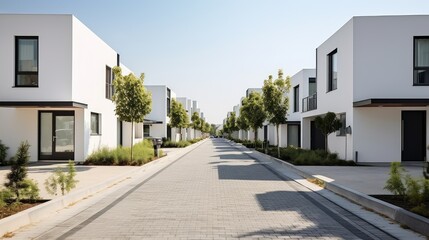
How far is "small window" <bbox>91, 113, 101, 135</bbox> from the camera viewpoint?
68.9ft

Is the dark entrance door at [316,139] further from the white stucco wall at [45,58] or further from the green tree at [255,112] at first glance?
the white stucco wall at [45,58]

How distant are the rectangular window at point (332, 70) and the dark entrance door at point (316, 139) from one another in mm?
5035

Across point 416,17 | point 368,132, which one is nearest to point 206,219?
point 368,132

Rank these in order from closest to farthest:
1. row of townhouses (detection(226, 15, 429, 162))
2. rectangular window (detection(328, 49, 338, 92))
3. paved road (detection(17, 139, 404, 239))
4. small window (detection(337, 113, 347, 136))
A: paved road (detection(17, 139, 404, 239)) < row of townhouses (detection(226, 15, 429, 162)) < small window (detection(337, 113, 347, 136)) < rectangular window (detection(328, 49, 338, 92))

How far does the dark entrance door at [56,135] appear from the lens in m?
18.7

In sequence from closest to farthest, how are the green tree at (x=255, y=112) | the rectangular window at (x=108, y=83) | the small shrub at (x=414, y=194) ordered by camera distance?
the small shrub at (x=414, y=194) < the rectangular window at (x=108, y=83) < the green tree at (x=255, y=112)

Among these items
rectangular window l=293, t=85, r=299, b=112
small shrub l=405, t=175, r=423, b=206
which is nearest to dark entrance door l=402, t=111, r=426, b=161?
small shrub l=405, t=175, r=423, b=206

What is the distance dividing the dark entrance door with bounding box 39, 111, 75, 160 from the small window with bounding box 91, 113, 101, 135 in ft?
6.49

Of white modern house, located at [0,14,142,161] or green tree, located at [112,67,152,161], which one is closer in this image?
white modern house, located at [0,14,142,161]

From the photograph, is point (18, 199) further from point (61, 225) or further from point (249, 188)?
point (249, 188)

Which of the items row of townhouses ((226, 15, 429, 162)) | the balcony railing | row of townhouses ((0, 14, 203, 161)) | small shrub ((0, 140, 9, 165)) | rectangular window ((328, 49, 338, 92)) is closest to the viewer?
small shrub ((0, 140, 9, 165))

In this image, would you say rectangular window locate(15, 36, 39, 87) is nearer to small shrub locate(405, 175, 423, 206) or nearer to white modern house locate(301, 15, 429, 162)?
white modern house locate(301, 15, 429, 162)

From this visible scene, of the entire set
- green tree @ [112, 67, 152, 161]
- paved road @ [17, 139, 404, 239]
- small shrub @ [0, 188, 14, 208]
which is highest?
green tree @ [112, 67, 152, 161]

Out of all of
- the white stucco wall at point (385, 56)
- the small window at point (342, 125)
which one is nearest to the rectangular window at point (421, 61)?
the white stucco wall at point (385, 56)
